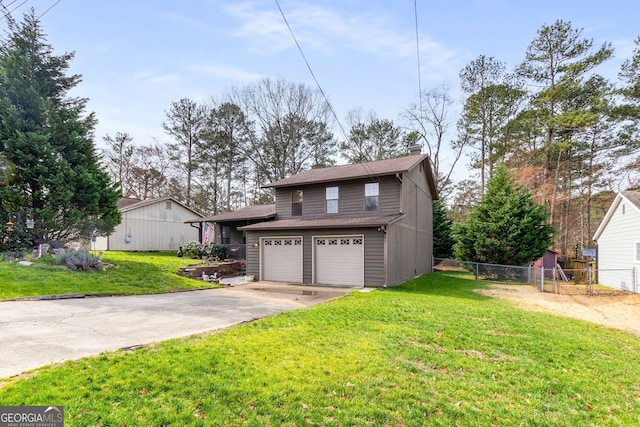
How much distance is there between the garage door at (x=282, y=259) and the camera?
13.6 m

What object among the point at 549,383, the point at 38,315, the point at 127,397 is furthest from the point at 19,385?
the point at 549,383

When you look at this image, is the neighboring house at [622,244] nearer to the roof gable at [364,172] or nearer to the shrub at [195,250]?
the roof gable at [364,172]

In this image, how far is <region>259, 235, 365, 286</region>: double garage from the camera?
1244 centimetres

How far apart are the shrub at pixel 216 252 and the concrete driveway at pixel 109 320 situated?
8492 mm

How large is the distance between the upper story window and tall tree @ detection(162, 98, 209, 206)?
18226 mm

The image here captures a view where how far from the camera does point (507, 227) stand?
1647cm

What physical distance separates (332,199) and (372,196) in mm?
1931

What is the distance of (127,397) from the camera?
307 cm

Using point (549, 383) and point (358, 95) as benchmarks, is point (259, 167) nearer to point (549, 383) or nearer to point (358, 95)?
point (358, 95)

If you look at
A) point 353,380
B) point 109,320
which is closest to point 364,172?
point 109,320

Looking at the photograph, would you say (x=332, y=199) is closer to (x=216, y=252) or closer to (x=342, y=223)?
(x=342, y=223)

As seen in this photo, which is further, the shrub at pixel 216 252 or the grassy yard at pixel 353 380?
the shrub at pixel 216 252

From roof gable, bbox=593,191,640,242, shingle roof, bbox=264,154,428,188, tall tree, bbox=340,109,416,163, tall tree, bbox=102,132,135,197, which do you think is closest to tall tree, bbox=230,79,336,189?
tall tree, bbox=340,109,416,163

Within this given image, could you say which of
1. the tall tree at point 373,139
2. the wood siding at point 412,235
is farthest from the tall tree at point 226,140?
the wood siding at point 412,235
